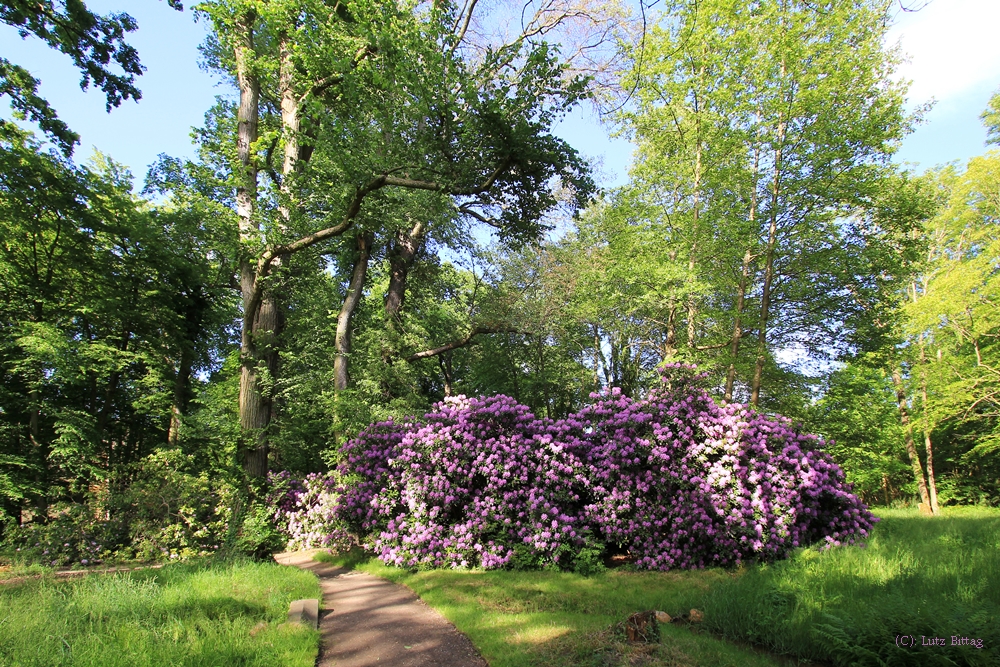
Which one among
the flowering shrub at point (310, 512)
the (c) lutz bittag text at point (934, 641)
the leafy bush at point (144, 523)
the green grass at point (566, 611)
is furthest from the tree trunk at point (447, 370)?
the (c) lutz bittag text at point (934, 641)

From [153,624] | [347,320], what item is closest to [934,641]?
[153,624]

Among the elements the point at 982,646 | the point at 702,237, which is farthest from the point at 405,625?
the point at 702,237

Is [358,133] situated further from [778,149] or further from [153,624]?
[778,149]

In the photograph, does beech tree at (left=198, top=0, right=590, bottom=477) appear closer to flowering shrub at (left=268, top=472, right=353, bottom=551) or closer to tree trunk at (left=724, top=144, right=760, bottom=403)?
flowering shrub at (left=268, top=472, right=353, bottom=551)

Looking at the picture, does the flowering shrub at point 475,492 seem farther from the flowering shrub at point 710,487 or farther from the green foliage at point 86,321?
the green foliage at point 86,321

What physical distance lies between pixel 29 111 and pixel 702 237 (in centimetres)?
1440

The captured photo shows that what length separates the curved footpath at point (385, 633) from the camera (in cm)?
421

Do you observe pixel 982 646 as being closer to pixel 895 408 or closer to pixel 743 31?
pixel 743 31

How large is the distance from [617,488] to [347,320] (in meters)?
9.27

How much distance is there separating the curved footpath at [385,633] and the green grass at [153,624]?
0.34 meters

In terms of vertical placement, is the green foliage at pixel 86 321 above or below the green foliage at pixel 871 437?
above

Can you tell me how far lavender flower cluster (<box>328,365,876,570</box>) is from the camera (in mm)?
7586

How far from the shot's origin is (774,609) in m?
4.32

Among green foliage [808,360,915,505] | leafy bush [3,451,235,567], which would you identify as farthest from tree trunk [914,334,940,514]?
leafy bush [3,451,235,567]
